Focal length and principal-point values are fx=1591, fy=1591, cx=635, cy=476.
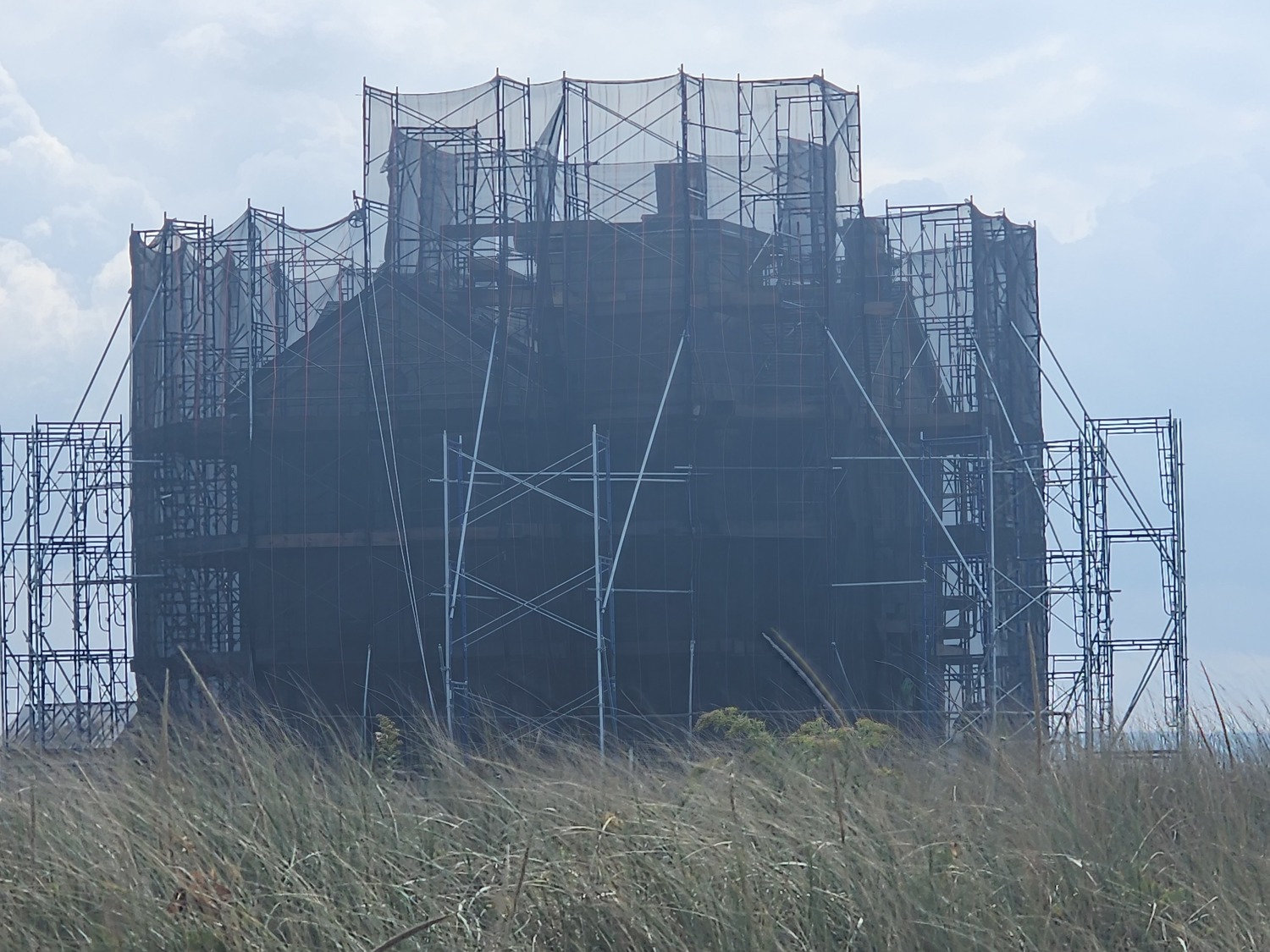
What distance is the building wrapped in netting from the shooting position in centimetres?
2259

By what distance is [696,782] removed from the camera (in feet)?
24.8

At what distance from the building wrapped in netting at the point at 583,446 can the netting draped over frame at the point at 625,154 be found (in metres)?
0.06

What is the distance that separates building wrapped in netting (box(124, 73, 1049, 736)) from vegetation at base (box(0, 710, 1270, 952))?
44.0 feet

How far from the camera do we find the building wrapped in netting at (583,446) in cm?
2259

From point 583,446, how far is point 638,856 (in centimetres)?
1675

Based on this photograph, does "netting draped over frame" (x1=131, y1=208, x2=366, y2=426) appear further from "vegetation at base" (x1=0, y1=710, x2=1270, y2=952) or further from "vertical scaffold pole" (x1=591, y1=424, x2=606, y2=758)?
"vegetation at base" (x1=0, y1=710, x2=1270, y2=952)

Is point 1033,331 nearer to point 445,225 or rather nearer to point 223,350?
point 445,225

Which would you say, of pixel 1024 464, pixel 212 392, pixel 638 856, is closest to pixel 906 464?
pixel 1024 464

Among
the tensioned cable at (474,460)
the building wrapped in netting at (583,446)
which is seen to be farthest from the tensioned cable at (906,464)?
the tensioned cable at (474,460)

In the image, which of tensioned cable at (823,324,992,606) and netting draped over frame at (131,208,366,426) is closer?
tensioned cable at (823,324,992,606)

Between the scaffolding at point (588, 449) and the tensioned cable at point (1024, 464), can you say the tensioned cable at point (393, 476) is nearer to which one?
the scaffolding at point (588, 449)

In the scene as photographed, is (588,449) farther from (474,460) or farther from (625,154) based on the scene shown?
(625,154)

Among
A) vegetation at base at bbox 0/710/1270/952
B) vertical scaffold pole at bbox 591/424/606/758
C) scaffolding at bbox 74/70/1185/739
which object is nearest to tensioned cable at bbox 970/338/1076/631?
scaffolding at bbox 74/70/1185/739

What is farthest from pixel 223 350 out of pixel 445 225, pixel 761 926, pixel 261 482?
pixel 761 926
